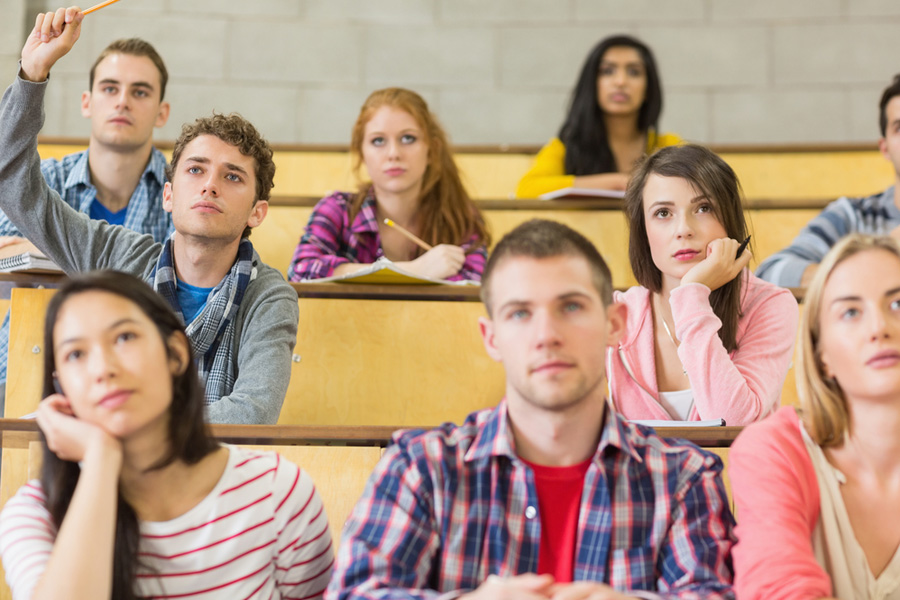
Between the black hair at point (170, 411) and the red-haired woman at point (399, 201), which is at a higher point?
the red-haired woman at point (399, 201)

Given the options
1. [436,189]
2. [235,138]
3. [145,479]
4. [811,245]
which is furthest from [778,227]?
[145,479]

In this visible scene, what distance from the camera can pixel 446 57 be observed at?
2.96 metres

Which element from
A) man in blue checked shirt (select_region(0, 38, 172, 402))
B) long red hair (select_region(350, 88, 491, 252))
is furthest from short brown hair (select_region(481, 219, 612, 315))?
man in blue checked shirt (select_region(0, 38, 172, 402))

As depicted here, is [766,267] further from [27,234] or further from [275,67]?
[275,67]

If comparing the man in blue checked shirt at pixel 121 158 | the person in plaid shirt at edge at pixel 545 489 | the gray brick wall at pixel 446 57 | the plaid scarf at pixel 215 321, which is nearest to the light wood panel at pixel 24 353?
the plaid scarf at pixel 215 321

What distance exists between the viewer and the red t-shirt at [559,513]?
89cm

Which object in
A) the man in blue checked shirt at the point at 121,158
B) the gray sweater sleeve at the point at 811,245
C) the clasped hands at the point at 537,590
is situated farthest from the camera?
the man in blue checked shirt at the point at 121,158

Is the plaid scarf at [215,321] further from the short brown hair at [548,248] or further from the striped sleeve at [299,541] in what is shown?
the short brown hair at [548,248]

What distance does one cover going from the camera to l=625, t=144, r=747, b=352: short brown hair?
1358mm

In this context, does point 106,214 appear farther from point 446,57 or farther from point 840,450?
point 840,450

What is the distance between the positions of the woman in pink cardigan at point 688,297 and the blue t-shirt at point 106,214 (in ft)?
3.58

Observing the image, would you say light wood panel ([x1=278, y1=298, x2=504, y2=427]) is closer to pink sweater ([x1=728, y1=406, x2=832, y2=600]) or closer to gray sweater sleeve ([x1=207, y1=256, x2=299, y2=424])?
gray sweater sleeve ([x1=207, y1=256, x2=299, y2=424])

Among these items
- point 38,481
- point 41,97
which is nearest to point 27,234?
point 41,97

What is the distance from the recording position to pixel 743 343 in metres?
1.35
